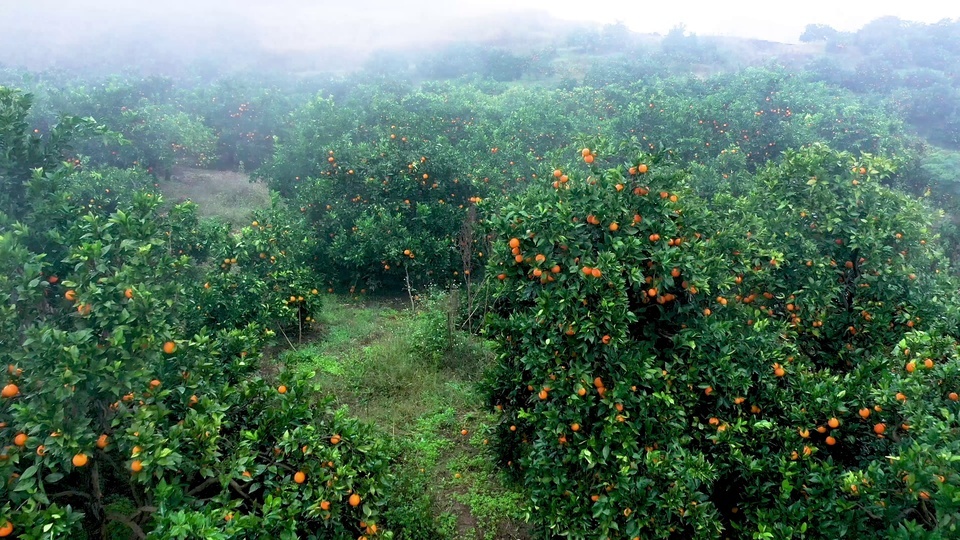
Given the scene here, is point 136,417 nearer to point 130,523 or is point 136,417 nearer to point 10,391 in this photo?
point 10,391

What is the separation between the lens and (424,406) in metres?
6.36

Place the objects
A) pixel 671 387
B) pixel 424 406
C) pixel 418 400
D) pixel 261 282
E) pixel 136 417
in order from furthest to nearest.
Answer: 1. pixel 261 282
2. pixel 418 400
3. pixel 424 406
4. pixel 671 387
5. pixel 136 417

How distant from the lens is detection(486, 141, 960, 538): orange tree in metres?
3.55

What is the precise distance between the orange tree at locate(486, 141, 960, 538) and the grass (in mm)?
878

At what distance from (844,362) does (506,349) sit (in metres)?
3.09

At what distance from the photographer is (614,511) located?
3.68 meters

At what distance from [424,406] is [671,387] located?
3.16 metres

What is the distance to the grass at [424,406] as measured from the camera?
465 cm

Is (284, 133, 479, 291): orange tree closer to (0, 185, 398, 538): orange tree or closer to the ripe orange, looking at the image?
(0, 185, 398, 538): orange tree

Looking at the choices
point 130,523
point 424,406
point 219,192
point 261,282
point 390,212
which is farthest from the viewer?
point 219,192

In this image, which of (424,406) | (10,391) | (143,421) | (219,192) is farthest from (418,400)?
(219,192)

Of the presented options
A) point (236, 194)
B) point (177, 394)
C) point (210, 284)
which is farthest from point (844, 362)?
point (236, 194)

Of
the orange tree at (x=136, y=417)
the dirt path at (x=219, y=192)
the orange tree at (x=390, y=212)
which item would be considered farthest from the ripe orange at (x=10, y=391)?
the dirt path at (x=219, y=192)

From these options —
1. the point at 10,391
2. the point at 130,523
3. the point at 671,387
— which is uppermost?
the point at 10,391
